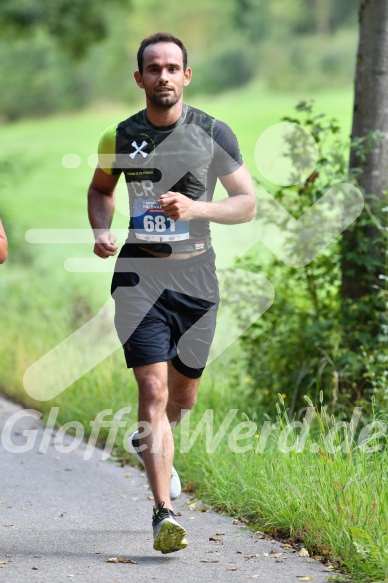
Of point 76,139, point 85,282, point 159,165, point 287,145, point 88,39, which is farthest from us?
point 76,139

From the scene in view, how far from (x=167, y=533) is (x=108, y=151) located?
1.91 metres

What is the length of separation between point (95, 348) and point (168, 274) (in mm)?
3893

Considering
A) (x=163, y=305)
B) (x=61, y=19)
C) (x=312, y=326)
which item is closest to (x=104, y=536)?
(x=163, y=305)

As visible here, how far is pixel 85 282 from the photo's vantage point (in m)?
15.8

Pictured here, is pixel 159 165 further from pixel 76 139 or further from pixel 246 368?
pixel 76 139

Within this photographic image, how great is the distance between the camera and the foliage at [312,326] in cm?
702

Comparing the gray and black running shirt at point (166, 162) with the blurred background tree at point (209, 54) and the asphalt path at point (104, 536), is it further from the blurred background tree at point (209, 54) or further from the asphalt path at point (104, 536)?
the blurred background tree at point (209, 54)

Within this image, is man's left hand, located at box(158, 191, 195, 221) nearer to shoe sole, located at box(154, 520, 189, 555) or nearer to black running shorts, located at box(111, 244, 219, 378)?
black running shorts, located at box(111, 244, 219, 378)

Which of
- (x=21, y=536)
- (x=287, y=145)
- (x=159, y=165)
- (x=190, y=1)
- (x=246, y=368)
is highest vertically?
(x=190, y=1)

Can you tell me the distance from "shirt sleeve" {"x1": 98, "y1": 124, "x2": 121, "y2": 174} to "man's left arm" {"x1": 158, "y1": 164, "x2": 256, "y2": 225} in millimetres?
548

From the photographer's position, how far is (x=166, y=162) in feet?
17.1

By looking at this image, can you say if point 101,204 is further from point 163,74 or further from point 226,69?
point 226,69

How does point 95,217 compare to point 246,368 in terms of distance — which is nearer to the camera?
point 95,217

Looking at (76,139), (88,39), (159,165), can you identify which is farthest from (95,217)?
(76,139)
